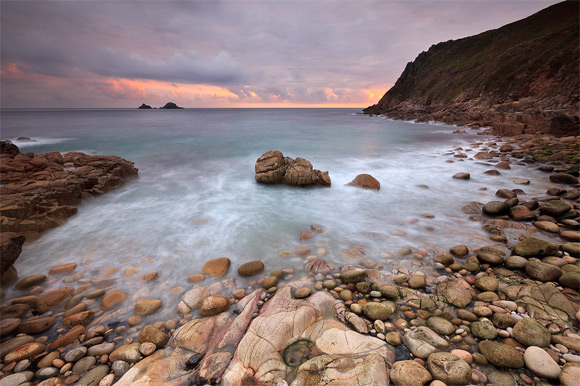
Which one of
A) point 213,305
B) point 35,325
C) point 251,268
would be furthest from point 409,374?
point 35,325

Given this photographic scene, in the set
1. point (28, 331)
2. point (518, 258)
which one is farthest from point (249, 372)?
point (518, 258)

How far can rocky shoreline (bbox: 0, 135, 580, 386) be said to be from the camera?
241 cm

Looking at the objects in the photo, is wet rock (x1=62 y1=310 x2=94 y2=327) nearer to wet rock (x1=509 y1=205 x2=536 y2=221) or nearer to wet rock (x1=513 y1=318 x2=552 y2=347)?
wet rock (x1=513 y1=318 x2=552 y2=347)

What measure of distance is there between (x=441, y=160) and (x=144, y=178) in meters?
15.2

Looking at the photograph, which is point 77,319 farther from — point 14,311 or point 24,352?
point 14,311

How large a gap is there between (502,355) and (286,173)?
7.73 m

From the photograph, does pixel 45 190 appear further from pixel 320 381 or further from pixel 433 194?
pixel 433 194

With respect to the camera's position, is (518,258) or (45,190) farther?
(45,190)

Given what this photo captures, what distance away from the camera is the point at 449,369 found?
2309 millimetres

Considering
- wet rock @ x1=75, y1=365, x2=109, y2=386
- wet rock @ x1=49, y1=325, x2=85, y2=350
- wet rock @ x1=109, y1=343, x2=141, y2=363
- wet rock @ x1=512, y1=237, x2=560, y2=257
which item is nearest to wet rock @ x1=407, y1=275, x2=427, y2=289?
wet rock @ x1=512, y1=237, x2=560, y2=257

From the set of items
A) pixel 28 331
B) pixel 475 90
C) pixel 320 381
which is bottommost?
pixel 28 331

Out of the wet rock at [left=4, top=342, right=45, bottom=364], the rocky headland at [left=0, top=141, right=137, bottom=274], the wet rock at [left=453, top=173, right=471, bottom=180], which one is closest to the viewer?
the wet rock at [left=4, top=342, right=45, bottom=364]

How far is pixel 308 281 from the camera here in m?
3.99

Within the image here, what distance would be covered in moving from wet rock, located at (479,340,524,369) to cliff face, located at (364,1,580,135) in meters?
21.7
